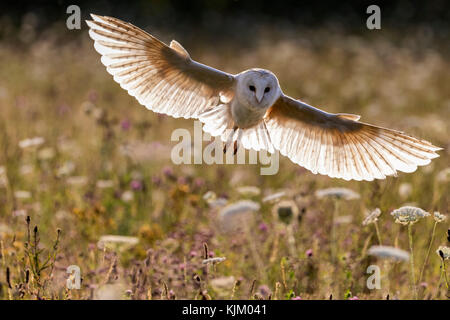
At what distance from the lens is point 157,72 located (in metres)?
2.66

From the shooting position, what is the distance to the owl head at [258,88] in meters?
2.32

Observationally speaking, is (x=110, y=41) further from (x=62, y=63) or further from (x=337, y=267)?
(x=62, y=63)

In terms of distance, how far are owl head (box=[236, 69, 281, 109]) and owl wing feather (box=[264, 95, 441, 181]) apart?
268 millimetres

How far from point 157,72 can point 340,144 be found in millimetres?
926

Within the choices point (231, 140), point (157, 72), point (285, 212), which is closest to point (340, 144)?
point (285, 212)

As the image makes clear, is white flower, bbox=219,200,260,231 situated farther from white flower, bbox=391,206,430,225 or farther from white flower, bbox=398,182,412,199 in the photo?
white flower, bbox=398,182,412,199

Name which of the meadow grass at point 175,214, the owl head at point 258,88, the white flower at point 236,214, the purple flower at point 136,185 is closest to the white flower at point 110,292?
the meadow grass at point 175,214

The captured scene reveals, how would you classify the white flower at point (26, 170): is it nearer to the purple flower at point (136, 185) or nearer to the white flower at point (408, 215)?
the purple flower at point (136, 185)

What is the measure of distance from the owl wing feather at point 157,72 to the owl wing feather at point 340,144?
1.08 feet

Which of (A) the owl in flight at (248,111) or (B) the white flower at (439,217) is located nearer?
(B) the white flower at (439,217)

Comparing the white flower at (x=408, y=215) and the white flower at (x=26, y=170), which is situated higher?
the white flower at (x=26, y=170)

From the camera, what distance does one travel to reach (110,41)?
251 cm
